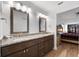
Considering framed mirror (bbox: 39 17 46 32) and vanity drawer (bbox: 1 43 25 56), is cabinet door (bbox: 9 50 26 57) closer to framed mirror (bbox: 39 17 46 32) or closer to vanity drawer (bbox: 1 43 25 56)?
vanity drawer (bbox: 1 43 25 56)

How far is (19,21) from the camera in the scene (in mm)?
2600

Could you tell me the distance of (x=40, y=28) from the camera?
3.64 metres

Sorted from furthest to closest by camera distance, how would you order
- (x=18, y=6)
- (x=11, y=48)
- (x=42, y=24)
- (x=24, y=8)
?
1. (x=42, y=24)
2. (x=24, y=8)
3. (x=18, y=6)
4. (x=11, y=48)

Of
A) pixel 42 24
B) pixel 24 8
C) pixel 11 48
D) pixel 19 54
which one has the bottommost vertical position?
pixel 19 54

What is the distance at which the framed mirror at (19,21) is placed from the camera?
2371 millimetres

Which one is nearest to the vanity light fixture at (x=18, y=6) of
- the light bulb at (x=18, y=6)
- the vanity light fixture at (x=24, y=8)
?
the light bulb at (x=18, y=6)

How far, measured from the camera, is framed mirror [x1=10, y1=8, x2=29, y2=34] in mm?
2371

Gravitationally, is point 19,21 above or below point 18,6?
below

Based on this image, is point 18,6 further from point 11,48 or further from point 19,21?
point 11,48

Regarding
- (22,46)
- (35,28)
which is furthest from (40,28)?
(22,46)

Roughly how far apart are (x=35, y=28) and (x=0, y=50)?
2.00m

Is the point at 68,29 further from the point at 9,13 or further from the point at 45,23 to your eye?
the point at 9,13

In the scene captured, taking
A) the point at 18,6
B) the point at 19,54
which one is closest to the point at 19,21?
the point at 18,6

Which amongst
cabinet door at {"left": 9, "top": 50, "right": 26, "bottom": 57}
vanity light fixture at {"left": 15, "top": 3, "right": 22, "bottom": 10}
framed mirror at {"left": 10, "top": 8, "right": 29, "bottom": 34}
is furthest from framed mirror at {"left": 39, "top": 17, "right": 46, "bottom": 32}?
cabinet door at {"left": 9, "top": 50, "right": 26, "bottom": 57}
